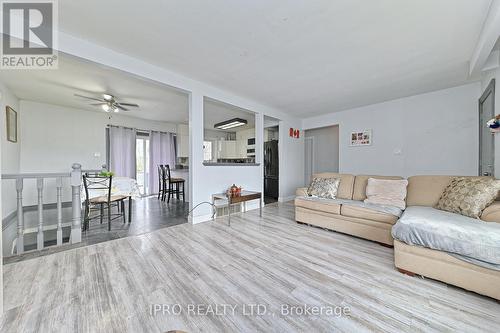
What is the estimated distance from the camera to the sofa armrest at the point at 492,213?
5.68ft

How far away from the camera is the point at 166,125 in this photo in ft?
21.5

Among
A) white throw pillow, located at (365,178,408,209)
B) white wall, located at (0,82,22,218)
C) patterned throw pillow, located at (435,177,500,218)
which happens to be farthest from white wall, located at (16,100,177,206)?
patterned throw pillow, located at (435,177,500,218)

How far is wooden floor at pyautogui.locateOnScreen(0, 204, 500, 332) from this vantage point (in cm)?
125

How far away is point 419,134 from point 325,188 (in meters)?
2.50

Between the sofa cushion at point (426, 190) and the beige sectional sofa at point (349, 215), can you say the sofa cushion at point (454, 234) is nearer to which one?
the beige sectional sofa at point (349, 215)

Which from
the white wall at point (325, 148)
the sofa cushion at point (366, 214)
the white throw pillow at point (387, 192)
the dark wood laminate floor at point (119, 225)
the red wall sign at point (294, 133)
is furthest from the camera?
the white wall at point (325, 148)

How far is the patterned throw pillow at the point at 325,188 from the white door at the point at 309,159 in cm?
285

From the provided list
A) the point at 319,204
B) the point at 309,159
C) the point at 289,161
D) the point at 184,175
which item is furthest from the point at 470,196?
the point at 184,175

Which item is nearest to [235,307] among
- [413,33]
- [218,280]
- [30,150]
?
[218,280]

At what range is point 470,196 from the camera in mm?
Answer: 1986

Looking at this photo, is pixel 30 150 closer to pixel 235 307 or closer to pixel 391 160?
pixel 235 307

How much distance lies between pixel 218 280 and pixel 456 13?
11.3 feet

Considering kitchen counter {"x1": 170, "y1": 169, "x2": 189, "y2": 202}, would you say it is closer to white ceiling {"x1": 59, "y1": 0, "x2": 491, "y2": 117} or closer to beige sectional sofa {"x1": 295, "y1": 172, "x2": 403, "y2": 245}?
white ceiling {"x1": 59, "y1": 0, "x2": 491, "y2": 117}

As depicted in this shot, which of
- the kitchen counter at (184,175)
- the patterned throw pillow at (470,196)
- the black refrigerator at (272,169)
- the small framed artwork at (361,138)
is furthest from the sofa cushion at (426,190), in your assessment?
the kitchen counter at (184,175)
